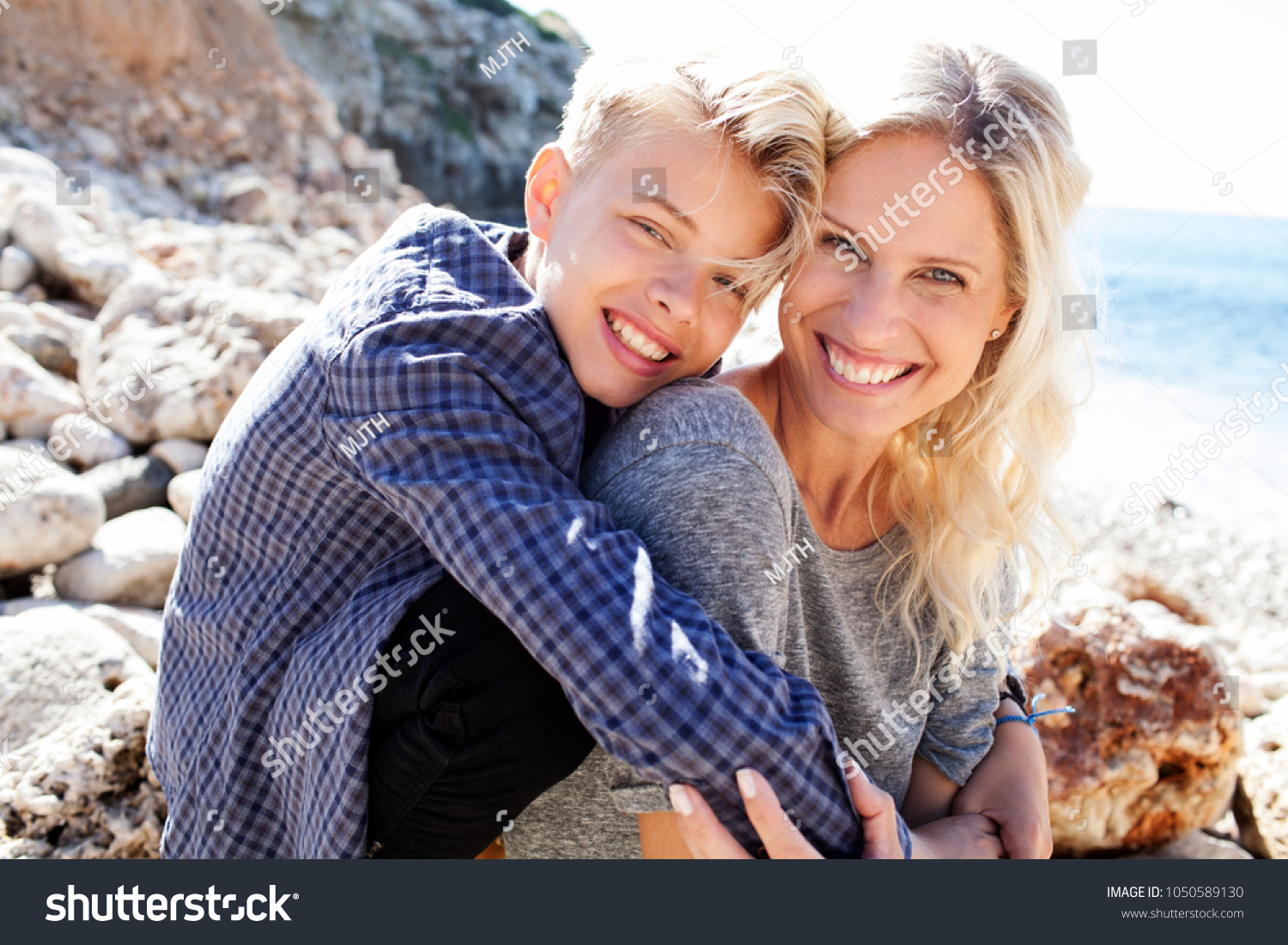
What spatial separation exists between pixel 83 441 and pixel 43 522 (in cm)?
67

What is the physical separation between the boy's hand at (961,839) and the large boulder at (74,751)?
5.58 ft

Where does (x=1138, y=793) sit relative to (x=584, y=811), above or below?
below

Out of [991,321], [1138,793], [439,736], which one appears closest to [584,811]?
[439,736]

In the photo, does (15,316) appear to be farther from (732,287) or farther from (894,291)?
(894,291)

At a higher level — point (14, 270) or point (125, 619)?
point (14, 270)

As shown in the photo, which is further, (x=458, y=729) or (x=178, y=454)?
(x=178, y=454)

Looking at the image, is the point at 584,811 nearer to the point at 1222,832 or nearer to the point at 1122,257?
the point at 1222,832

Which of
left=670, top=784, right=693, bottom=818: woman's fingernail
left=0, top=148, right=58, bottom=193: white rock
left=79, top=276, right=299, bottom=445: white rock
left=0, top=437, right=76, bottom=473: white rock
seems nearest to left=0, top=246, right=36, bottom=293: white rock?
left=79, top=276, right=299, bottom=445: white rock

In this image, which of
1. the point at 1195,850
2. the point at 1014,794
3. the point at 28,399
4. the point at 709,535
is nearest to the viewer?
the point at 709,535

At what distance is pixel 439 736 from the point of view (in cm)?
143

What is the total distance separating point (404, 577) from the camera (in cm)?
165

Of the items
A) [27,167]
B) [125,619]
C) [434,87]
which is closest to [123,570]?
[125,619]

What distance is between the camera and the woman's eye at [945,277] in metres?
1.91

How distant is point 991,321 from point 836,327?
14.2 inches
